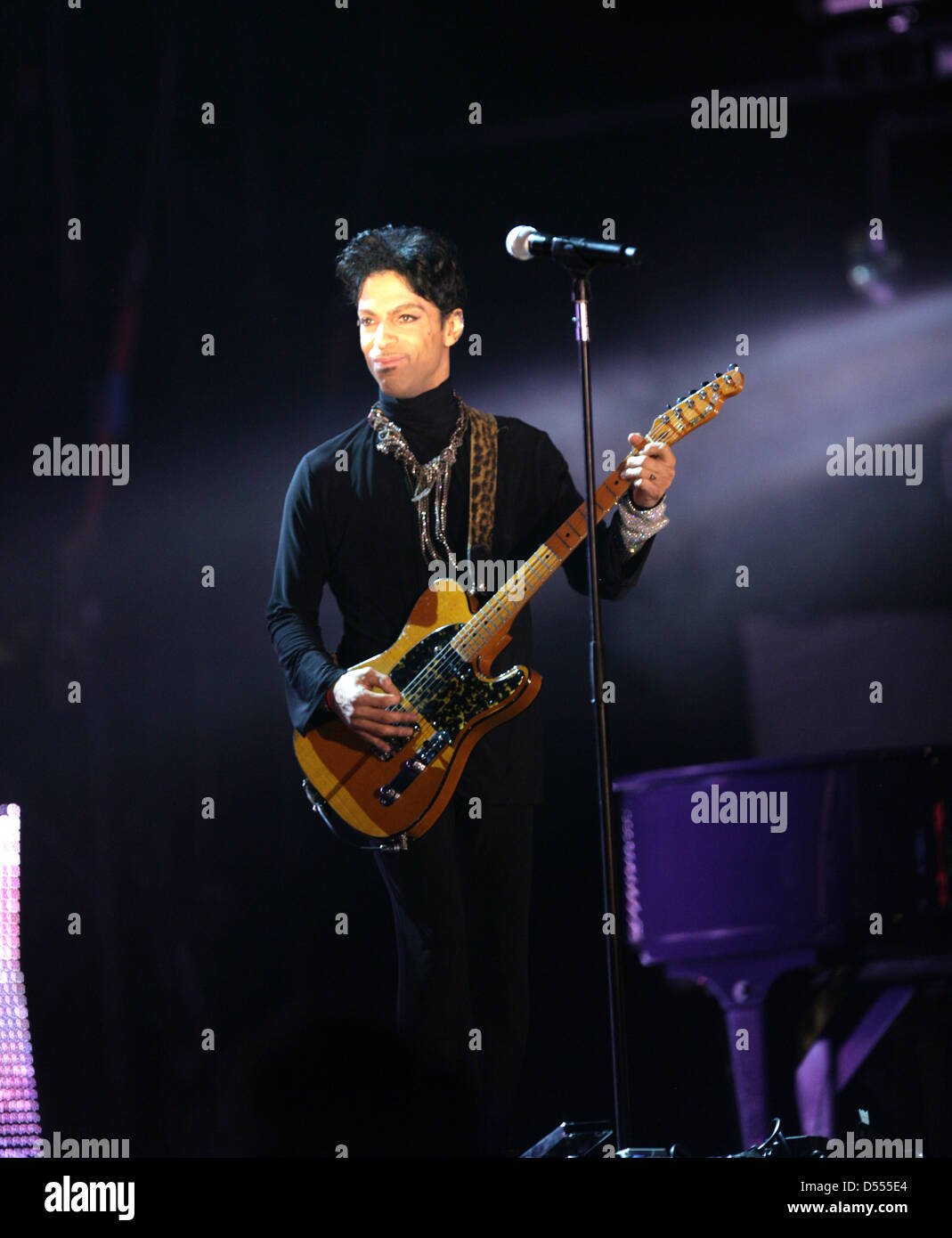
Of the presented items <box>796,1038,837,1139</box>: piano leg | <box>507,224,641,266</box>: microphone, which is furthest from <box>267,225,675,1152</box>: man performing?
<box>796,1038,837,1139</box>: piano leg

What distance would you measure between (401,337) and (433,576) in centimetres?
64

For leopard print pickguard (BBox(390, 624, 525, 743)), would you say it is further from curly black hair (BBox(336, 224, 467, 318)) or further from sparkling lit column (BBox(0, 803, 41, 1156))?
sparkling lit column (BBox(0, 803, 41, 1156))

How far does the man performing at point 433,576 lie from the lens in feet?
11.5

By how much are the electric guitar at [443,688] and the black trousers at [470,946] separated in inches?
4.4

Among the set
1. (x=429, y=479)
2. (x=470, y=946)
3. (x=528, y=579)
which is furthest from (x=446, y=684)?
(x=470, y=946)

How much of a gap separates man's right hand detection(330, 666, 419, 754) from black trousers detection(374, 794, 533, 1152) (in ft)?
0.88

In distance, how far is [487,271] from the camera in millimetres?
3939

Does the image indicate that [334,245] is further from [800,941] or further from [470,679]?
[800,941]

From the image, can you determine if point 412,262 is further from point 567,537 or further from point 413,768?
point 413,768

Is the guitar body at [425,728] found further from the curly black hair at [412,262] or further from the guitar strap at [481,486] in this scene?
the curly black hair at [412,262]

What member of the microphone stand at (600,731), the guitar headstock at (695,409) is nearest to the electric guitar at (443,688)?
the guitar headstock at (695,409)

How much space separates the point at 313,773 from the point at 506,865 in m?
0.55

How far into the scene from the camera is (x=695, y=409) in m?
3.42
